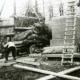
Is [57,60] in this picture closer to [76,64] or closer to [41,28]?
[76,64]

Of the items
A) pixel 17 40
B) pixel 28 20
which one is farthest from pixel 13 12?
pixel 17 40

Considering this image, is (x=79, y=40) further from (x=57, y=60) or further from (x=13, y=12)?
(x=13, y=12)

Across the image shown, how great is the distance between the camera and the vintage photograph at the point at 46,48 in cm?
793

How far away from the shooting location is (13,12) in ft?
87.9

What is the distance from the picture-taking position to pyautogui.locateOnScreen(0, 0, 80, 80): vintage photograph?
26.0ft

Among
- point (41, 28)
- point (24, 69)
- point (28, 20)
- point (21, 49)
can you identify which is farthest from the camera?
point (28, 20)

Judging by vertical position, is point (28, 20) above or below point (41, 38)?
above

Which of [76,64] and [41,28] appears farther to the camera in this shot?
[41,28]

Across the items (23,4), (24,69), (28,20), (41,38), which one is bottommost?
(24,69)

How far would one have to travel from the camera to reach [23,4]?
2573 centimetres

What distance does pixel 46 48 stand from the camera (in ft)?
38.9

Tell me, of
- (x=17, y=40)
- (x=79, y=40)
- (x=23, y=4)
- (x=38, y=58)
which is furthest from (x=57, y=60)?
(x=23, y=4)

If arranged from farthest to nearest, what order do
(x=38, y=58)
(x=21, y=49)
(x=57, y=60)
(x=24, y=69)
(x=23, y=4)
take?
(x=23, y=4) < (x=21, y=49) < (x=38, y=58) < (x=57, y=60) < (x=24, y=69)

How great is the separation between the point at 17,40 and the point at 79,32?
4.78 m
